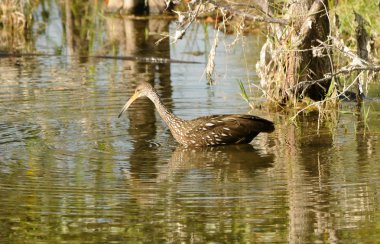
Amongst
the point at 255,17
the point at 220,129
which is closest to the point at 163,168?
the point at 220,129

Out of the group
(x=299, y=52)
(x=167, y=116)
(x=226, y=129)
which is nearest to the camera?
(x=226, y=129)

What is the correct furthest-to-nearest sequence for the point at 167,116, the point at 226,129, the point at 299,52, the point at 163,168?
the point at 299,52, the point at 167,116, the point at 226,129, the point at 163,168

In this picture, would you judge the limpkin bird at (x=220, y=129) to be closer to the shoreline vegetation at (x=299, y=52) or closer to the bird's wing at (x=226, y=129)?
the bird's wing at (x=226, y=129)

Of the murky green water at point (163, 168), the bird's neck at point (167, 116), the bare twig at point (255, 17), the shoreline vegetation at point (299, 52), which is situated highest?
the bare twig at point (255, 17)

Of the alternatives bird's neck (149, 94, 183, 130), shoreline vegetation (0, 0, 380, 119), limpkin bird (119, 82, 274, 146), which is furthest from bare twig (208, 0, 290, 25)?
bird's neck (149, 94, 183, 130)

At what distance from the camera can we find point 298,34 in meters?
14.5

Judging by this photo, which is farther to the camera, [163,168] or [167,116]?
[167,116]

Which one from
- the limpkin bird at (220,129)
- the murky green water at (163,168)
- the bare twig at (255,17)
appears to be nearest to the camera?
the murky green water at (163,168)

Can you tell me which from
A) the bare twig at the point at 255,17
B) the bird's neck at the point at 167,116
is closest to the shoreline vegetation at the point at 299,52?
the bare twig at the point at 255,17

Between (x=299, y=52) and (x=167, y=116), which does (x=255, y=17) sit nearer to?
(x=299, y=52)

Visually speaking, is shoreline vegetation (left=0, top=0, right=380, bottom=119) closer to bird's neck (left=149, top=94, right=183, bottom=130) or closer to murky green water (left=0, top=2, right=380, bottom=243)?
murky green water (left=0, top=2, right=380, bottom=243)

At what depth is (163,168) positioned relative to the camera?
11938 mm

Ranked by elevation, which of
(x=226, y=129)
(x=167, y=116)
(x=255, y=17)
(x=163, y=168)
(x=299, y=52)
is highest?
(x=255, y=17)

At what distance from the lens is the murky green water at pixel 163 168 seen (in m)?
9.35
